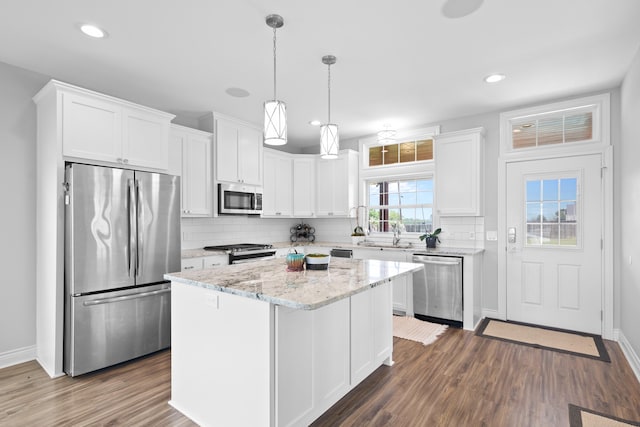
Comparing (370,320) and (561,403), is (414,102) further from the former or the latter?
(561,403)

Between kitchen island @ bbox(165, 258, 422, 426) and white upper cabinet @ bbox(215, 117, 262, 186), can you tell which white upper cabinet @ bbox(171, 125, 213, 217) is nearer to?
white upper cabinet @ bbox(215, 117, 262, 186)

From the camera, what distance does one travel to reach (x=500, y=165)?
435 cm

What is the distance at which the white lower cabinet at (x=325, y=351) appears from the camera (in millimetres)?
1879

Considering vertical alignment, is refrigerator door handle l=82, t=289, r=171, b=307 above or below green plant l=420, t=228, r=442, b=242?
below

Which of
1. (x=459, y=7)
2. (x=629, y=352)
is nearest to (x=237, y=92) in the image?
(x=459, y=7)

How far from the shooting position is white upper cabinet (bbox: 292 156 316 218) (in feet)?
19.0

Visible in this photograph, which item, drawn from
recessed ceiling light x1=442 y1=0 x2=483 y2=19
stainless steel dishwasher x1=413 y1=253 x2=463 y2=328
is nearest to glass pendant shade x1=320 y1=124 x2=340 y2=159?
recessed ceiling light x1=442 y1=0 x2=483 y2=19

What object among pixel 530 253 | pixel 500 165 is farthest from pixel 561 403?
pixel 500 165

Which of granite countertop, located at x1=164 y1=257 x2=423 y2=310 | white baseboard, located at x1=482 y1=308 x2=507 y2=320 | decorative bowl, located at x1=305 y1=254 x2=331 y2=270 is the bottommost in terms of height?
white baseboard, located at x1=482 y1=308 x2=507 y2=320

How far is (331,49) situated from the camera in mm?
2809

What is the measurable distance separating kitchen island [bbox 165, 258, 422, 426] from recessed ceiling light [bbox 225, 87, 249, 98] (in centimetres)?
209

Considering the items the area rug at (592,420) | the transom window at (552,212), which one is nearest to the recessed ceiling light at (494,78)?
the transom window at (552,212)

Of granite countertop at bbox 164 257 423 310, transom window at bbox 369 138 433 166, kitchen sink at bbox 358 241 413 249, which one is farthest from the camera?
transom window at bbox 369 138 433 166

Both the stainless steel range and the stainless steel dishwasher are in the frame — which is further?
the stainless steel range
